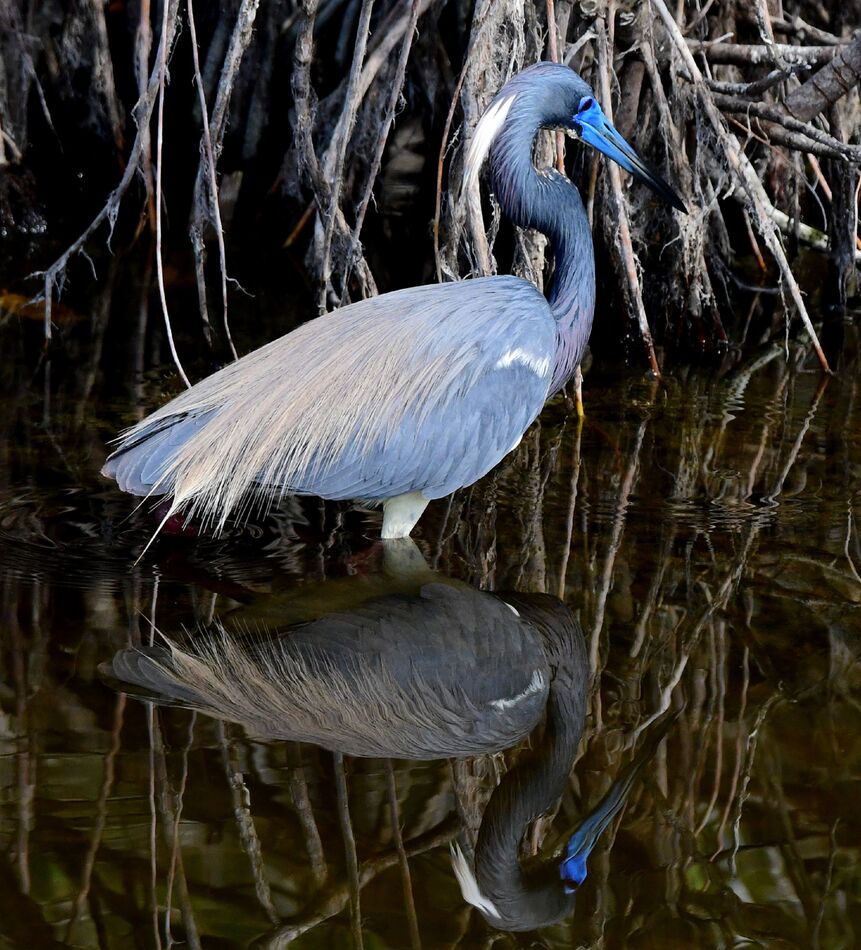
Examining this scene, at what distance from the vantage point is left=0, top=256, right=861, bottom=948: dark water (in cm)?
275

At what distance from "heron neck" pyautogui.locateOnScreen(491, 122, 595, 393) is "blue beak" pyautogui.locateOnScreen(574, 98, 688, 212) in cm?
22

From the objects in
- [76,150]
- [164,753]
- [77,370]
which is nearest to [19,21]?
[76,150]

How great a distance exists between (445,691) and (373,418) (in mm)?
1181

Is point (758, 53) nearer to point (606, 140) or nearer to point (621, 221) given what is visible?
point (621, 221)

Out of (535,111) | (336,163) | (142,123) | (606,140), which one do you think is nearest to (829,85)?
(606,140)

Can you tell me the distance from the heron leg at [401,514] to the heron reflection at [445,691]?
0.44m

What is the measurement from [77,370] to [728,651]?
3.55m

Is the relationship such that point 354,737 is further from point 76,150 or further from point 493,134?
point 76,150

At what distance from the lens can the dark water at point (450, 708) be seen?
2754mm

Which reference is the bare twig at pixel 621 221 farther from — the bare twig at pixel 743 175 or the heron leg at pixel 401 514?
the heron leg at pixel 401 514

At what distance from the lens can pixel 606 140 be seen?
5.09 metres

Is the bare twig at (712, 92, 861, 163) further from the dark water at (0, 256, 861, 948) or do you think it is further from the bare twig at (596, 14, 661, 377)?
the dark water at (0, 256, 861, 948)

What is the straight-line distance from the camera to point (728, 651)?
3818mm

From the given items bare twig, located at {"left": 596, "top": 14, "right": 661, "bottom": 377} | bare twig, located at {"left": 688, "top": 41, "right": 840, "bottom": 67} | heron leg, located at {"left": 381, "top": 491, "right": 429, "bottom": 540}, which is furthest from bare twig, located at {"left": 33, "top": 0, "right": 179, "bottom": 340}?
bare twig, located at {"left": 688, "top": 41, "right": 840, "bottom": 67}
